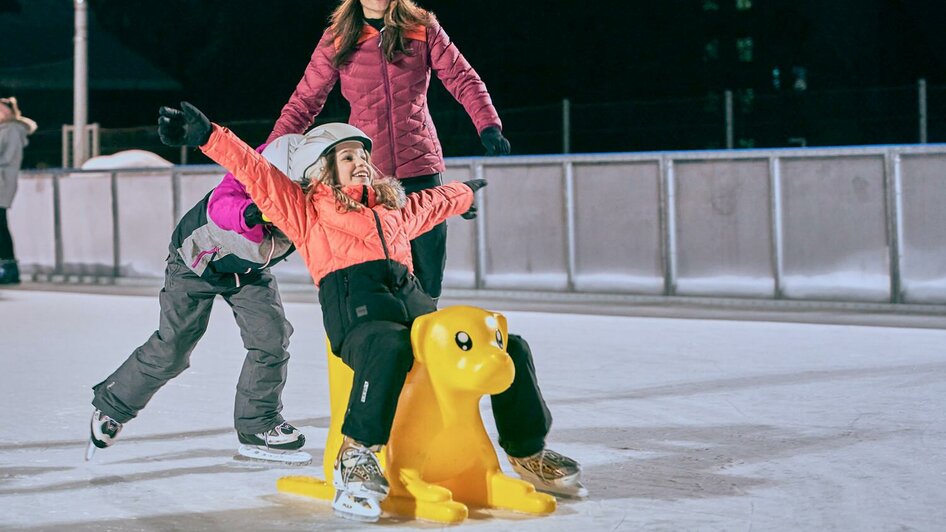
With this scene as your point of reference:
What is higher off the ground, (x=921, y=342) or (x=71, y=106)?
(x=71, y=106)

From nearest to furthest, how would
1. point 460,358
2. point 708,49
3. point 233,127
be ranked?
1. point 460,358
2. point 233,127
3. point 708,49

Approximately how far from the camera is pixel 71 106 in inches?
1138

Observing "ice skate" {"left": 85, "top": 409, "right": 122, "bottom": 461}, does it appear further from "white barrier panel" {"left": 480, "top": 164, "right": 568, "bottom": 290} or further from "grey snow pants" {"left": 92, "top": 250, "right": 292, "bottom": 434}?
"white barrier panel" {"left": 480, "top": 164, "right": 568, "bottom": 290}

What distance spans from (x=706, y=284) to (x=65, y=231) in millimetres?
6838

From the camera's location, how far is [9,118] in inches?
523

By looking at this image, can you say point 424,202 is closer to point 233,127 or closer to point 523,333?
point 523,333

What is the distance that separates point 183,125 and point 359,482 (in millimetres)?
1184

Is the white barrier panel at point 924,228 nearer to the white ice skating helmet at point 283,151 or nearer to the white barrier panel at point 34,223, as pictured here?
the white ice skating helmet at point 283,151

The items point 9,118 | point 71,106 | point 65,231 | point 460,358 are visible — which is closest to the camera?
point 460,358

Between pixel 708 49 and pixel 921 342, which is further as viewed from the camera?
pixel 708 49

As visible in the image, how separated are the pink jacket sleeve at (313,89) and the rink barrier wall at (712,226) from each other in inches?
225

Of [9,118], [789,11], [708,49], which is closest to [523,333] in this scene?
[9,118]

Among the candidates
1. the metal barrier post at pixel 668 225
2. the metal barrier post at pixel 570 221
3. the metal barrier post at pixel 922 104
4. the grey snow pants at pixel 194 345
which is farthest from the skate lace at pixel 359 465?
the metal barrier post at pixel 922 104

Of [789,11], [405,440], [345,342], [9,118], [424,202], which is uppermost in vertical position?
[789,11]
